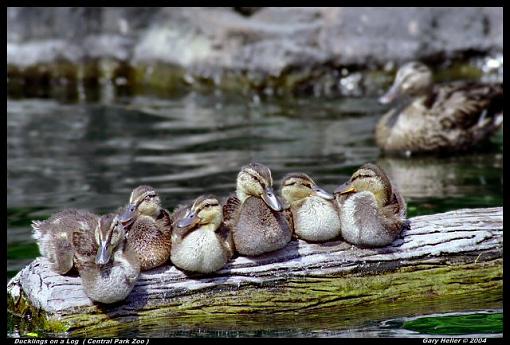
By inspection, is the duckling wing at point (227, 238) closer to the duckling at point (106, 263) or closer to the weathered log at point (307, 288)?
the weathered log at point (307, 288)

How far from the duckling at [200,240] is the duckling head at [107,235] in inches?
16.5

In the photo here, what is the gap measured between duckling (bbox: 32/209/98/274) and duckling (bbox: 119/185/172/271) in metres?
0.27

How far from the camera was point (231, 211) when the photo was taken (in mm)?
7219

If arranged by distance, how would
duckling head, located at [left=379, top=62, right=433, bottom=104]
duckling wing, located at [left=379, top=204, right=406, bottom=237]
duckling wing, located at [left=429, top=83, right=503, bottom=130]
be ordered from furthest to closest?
duckling head, located at [left=379, top=62, right=433, bottom=104] < duckling wing, located at [left=429, top=83, right=503, bottom=130] < duckling wing, located at [left=379, top=204, right=406, bottom=237]

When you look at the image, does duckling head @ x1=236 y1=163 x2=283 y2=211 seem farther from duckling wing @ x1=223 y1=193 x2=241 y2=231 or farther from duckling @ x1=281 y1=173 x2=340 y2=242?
duckling @ x1=281 y1=173 x2=340 y2=242

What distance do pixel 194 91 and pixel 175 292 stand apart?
432 inches

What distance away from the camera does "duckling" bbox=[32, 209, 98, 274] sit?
6.82 m

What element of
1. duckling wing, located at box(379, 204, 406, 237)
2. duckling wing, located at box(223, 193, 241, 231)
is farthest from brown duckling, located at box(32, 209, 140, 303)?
duckling wing, located at box(379, 204, 406, 237)

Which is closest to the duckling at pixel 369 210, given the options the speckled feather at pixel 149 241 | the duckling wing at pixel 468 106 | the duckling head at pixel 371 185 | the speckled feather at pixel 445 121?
the duckling head at pixel 371 185

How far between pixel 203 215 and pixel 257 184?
48 centimetres

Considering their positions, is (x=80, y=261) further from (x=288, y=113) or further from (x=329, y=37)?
(x=329, y=37)

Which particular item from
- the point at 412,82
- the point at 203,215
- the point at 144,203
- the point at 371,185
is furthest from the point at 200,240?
the point at 412,82

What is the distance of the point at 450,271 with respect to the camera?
7.33 metres

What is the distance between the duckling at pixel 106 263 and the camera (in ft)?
21.5
